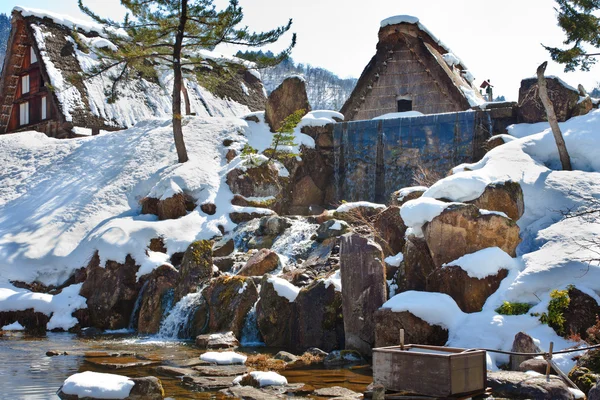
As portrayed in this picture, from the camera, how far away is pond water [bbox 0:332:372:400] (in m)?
8.80

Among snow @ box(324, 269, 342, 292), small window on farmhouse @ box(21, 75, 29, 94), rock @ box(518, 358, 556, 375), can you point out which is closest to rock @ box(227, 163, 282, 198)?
snow @ box(324, 269, 342, 292)

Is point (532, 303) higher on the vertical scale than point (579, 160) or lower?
lower

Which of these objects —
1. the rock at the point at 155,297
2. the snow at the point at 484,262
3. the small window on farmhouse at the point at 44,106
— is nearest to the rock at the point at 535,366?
the snow at the point at 484,262

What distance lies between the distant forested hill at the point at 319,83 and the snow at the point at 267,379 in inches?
2993

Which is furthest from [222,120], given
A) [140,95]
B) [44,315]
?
[44,315]

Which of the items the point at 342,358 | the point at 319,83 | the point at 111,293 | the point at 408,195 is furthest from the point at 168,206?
the point at 319,83

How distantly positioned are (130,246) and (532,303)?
1143 cm

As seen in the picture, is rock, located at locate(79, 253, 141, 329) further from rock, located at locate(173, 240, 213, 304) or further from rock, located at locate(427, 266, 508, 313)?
rock, located at locate(427, 266, 508, 313)

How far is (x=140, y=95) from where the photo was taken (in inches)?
1278

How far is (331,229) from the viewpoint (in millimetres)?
17172

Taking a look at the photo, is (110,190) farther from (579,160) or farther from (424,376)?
(424,376)

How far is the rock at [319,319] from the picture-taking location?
1236 centimetres

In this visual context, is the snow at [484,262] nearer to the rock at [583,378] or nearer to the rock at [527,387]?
the rock at [583,378]

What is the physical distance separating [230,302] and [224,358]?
10.9 ft
